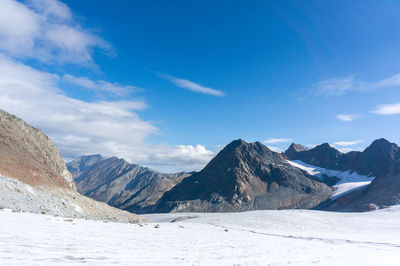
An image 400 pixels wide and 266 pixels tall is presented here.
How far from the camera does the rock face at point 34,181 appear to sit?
2372cm

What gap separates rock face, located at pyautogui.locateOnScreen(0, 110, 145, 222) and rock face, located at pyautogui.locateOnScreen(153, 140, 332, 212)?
79.4m

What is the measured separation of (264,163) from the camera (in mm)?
160750

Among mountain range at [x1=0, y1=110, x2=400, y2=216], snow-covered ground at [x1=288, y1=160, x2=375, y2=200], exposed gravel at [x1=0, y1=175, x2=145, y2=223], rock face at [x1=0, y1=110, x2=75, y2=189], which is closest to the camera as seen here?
exposed gravel at [x1=0, y1=175, x2=145, y2=223]

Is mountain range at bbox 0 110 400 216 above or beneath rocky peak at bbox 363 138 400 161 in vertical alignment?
beneath

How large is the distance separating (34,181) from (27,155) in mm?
11989

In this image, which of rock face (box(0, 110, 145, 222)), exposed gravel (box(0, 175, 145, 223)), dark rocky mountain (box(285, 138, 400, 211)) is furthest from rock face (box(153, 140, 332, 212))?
exposed gravel (box(0, 175, 145, 223))

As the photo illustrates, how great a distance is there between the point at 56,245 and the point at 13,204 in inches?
649

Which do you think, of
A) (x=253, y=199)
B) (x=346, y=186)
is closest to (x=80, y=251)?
(x=253, y=199)

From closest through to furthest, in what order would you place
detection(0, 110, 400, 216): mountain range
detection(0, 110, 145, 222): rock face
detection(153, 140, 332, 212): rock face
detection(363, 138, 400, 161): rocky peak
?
detection(0, 110, 145, 222): rock face, detection(0, 110, 400, 216): mountain range, detection(153, 140, 332, 212): rock face, detection(363, 138, 400, 161): rocky peak

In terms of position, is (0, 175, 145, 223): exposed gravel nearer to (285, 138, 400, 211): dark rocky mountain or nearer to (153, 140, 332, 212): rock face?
(153, 140, 332, 212): rock face

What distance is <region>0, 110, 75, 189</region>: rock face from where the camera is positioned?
111ft

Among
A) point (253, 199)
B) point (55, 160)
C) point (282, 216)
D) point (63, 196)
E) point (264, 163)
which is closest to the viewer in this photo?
point (63, 196)

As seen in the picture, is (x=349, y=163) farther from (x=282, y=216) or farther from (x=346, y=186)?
(x=282, y=216)

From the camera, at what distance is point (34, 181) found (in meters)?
33.3
